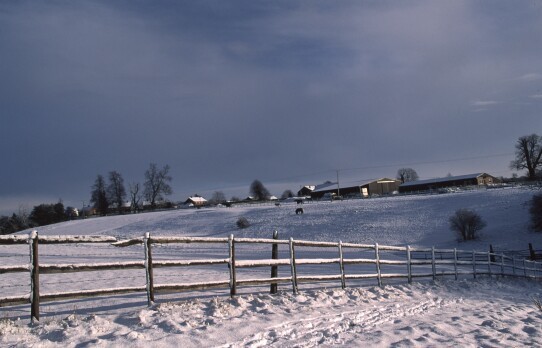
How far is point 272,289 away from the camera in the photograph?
11547mm

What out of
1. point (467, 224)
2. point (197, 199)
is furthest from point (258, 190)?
point (467, 224)

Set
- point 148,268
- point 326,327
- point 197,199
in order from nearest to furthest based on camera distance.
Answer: point 326,327 < point 148,268 < point 197,199

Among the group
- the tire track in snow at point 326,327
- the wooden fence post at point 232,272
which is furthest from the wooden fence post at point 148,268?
the tire track in snow at point 326,327

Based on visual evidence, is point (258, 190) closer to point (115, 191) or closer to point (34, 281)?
point (115, 191)

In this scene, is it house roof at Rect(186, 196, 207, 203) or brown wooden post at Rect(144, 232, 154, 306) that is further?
house roof at Rect(186, 196, 207, 203)

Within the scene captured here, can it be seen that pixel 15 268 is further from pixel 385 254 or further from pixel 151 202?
pixel 151 202

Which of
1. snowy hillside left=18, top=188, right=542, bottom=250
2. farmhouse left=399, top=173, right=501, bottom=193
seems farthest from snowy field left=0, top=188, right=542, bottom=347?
farmhouse left=399, top=173, right=501, bottom=193

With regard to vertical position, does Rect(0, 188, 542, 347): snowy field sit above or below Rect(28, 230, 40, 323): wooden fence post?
below

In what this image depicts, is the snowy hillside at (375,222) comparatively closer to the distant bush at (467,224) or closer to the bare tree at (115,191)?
the distant bush at (467,224)

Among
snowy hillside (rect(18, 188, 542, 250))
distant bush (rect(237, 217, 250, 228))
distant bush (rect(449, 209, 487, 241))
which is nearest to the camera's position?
distant bush (rect(449, 209, 487, 241))

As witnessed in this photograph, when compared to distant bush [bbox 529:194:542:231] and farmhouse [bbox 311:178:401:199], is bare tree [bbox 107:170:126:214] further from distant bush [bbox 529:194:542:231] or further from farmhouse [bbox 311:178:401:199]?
distant bush [bbox 529:194:542:231]

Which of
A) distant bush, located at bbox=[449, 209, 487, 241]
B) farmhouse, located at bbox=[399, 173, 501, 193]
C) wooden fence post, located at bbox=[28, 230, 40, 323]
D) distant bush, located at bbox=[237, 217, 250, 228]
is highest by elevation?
farmhouse, located at bbox=[399, 173, 501, 193]

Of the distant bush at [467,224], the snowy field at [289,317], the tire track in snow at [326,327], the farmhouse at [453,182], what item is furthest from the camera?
the farmhouse at [453,182]

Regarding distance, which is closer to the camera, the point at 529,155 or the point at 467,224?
the point at 467,224
